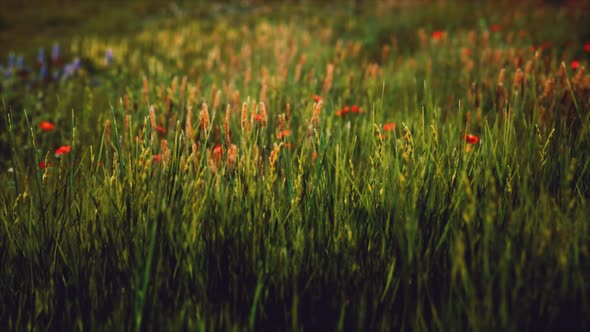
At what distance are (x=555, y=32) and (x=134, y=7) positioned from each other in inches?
424

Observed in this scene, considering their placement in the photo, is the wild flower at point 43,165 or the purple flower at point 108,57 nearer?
the wild flower at point 43,165

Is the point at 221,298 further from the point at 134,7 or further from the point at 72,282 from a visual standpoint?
the point at 134,7

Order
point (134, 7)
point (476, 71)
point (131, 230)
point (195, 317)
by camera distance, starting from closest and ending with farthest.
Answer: point (195, 317), point (131, 230), point (476, 71), point (134, 7)

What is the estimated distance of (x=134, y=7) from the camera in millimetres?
12602

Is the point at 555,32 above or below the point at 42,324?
above

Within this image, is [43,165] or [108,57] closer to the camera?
[43,165]

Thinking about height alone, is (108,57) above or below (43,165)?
above

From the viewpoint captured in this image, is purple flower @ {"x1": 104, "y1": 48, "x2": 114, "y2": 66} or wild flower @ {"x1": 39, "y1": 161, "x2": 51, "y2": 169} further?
purple flower @ {"x1": 104, "y1": 48, "x2": 114, "y2": 66}

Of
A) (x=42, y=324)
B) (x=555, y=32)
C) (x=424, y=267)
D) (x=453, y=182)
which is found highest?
(x=555, y=32)

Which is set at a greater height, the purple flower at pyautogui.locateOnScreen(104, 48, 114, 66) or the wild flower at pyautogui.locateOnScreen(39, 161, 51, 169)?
the purple flower at pyautogui.locateOnScreen(104, 48, 114, 66)

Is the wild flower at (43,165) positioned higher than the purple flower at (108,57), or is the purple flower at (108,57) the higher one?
the purple flower at (108,57)

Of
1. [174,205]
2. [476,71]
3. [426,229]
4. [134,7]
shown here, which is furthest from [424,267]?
[134,7]

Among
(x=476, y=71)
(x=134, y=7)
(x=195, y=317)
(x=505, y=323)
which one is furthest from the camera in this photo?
(x=134, y=7)

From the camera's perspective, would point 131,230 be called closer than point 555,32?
Yes
